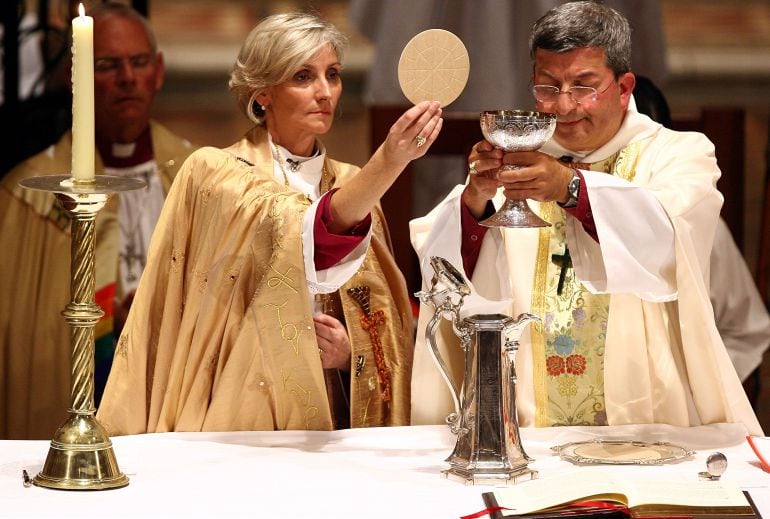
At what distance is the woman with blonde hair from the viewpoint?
326 cm

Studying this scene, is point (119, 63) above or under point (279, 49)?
above

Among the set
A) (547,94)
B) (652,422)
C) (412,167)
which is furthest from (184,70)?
(652,422)

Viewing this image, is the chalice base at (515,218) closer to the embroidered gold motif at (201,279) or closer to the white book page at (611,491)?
the white book page at (611,491)

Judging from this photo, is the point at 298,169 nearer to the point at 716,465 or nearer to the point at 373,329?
the point at 373,329

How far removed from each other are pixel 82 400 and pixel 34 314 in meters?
2.59

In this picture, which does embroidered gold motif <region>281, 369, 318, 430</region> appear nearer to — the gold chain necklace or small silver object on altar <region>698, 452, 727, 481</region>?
the gold chain necklace

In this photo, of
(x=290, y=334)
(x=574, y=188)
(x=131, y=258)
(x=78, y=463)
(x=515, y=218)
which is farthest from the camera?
(x=131, y=258)

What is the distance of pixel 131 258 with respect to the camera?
497 cm

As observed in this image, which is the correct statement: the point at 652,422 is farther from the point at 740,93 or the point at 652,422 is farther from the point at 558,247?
the point at 740,93

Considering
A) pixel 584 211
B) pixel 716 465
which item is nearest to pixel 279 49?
pixel 584 211

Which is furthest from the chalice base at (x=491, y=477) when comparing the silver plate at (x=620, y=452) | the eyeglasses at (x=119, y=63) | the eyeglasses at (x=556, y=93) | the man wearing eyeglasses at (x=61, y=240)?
the eyeglasses at (x=119, y=63)

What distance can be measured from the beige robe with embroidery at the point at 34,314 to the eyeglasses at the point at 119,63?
0.35 metres

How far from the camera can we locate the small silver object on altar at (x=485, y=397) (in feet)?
8.48

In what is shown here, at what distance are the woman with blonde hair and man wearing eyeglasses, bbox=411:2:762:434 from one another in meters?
0.24
